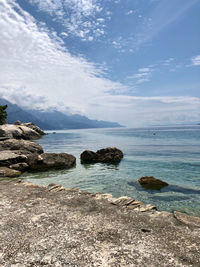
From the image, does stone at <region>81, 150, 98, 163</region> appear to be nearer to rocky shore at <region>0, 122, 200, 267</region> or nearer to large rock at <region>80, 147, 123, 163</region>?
large rock at <region>80, 147, 123, 163</region>

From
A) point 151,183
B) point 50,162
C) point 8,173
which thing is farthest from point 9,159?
point 151,183

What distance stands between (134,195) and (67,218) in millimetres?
7124

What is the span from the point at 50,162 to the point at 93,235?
17.2 m

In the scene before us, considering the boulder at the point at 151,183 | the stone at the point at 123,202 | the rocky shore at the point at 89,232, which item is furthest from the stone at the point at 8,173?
the stone at the point at 123,202

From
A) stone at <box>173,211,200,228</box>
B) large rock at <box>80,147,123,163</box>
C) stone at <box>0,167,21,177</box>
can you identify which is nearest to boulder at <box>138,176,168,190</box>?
stone at <box>173,211,200,228</box>

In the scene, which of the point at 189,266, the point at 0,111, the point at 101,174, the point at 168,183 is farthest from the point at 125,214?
the point at 0,111

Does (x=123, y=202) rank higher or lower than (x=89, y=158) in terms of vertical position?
higher

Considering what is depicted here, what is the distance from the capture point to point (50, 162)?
21.8 m

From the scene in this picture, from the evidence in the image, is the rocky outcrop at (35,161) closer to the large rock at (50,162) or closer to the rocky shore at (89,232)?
the large rock at (50,162)

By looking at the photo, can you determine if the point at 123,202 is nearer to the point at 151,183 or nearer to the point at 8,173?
the point at 151,183

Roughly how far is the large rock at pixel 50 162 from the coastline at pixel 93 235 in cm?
1240

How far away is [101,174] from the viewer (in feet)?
64.8

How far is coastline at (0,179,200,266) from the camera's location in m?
4.62

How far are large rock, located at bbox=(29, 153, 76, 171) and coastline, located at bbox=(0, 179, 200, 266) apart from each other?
1240 cm
